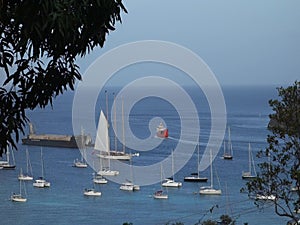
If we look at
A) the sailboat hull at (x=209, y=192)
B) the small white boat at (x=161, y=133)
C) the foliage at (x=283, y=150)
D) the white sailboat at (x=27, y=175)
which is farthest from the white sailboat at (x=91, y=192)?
the foliage at (x=283, y=150)

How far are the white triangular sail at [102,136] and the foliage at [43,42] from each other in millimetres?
19581

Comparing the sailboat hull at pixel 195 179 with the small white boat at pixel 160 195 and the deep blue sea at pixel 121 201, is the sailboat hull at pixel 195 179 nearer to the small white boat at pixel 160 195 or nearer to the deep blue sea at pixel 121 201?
the deep blue sea at pixel 121 201

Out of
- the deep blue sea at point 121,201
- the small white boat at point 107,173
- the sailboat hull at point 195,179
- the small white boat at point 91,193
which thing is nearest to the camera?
the deep blue sea at point 121,201

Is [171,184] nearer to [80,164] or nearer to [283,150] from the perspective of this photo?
[80,164]

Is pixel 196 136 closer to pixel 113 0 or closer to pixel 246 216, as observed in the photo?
pixel 246 216

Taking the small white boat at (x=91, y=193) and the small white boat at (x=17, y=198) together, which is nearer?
the small white boat at (x=17, y=198)

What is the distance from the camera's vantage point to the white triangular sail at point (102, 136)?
21.7 m

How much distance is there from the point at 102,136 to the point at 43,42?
20777mm

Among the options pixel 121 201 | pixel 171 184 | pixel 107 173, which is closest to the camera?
pixel 121 201

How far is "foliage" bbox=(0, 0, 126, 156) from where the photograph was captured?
1519 millimetres

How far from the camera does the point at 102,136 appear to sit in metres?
22.4

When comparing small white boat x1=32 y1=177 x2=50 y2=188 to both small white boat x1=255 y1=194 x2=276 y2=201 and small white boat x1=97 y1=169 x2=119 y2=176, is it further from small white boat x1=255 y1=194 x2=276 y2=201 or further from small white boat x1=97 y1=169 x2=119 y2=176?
small white boat x1=255 y1=194 x2=276 y2=201

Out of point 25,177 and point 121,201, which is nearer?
point 121,201

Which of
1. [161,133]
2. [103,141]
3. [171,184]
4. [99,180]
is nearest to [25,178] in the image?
[99,180]
